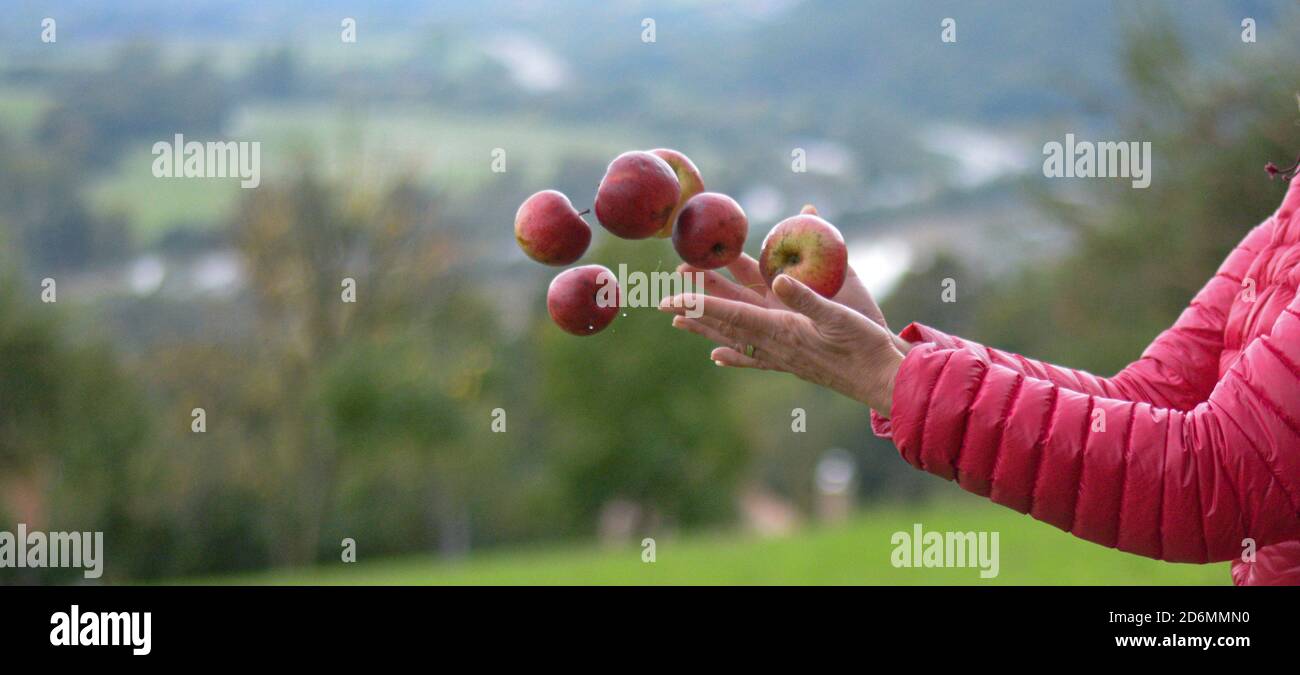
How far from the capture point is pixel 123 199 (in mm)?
65688

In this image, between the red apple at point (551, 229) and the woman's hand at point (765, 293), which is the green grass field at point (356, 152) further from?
the woman's hand at point (765, 293)

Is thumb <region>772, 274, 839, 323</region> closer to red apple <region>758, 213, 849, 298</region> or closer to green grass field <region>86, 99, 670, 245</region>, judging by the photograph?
red apple <region>758, 213, 849, 298</region>

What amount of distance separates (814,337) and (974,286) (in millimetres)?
52134

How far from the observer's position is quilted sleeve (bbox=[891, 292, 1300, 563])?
2215 mm

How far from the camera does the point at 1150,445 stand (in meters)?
2.28

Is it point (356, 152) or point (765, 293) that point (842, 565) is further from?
point (356, 152)

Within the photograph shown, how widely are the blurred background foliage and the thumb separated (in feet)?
14.8

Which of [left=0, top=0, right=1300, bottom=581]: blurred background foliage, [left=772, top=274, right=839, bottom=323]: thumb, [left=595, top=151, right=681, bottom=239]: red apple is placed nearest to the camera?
[left=772, top=274, right=839, bottom=323]: thumb

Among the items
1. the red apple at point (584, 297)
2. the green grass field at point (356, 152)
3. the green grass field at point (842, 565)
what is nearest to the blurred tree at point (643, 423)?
the green grass field at point (356, 152)

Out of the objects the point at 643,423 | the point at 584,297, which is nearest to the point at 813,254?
the point at 584,297

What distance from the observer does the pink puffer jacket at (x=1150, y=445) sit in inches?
87.3

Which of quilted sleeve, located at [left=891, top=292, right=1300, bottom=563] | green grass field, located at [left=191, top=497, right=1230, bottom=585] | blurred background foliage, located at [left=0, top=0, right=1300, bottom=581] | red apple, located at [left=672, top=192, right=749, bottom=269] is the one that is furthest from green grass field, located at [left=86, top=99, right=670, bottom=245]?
quilted sleeve, located at [left=891, top=292, right=1300, bottom=563]

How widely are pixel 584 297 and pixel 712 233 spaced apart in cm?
40

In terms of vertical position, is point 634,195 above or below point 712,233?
above
